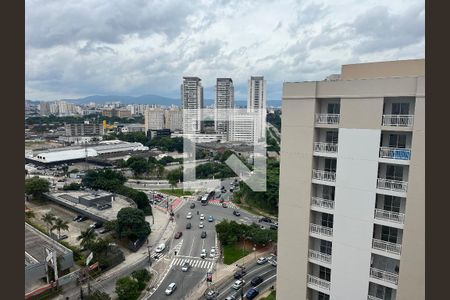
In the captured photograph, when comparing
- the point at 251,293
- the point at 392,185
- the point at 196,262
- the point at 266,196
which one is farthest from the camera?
the point at 266,196

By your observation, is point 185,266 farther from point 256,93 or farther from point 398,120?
point 256,93

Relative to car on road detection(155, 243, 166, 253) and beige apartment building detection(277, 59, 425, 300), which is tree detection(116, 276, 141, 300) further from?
beige apartment building detection(277, 59, 425, 300)

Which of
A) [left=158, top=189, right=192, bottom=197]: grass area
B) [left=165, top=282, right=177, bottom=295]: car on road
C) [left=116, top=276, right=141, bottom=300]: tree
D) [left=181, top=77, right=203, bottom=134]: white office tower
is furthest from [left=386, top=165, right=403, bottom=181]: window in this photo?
[left=181, top=77, right=203, bottom=134]: white office tower

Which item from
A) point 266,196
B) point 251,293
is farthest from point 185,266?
point 266,196

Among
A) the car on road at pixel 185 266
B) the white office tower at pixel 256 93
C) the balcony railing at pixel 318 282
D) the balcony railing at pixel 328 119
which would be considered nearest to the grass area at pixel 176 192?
the car on road at pixel 185 266

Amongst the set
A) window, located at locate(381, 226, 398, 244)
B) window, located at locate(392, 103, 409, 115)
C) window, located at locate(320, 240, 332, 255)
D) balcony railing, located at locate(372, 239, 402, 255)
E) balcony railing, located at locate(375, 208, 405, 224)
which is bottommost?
window, located at locate(320, 240, 332, 255)

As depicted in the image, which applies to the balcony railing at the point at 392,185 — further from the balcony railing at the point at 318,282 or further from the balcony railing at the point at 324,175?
the balcony railing at the point at 318,282

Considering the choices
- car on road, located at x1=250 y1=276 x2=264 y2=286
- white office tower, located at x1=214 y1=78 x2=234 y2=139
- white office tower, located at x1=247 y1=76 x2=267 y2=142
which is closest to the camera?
car on road, located at x1=250 y1=276 x2=264 y2=286
